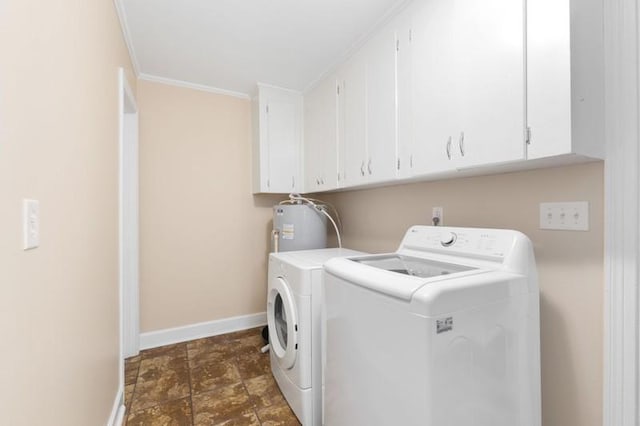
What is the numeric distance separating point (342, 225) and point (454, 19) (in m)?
1.81

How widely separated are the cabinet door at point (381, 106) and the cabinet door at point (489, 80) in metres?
0.41

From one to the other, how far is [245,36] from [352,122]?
3.01 feet

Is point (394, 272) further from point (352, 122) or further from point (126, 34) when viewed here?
point (126, 34)

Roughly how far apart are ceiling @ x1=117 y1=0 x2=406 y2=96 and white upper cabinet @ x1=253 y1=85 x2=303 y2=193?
7.8 inches

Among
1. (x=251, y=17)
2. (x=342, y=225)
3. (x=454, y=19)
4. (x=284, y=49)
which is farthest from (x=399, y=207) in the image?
(x=251, y=17)

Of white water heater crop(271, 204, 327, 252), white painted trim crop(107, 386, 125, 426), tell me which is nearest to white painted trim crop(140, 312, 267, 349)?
white painted trim crop(107, 386, 125, 426)

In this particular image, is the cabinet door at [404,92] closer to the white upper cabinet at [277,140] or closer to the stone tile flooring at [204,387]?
the white upper cabinet at [277,140]

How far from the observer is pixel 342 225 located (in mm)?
2709

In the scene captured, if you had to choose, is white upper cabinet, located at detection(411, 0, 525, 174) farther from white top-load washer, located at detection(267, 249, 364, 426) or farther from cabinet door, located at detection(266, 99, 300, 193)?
cabinet door, located at detection(266, 99, 300, 193)

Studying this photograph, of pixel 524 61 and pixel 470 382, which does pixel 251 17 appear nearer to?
pixel 524 61

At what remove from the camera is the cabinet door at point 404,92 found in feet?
4.85

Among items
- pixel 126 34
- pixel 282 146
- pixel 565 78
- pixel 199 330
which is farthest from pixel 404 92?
pixel 199 330

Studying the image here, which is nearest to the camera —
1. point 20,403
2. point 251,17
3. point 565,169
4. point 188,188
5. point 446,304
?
point 20,403

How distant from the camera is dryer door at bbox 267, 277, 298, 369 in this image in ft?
5.19
